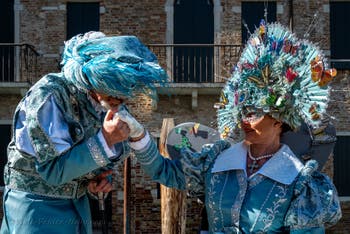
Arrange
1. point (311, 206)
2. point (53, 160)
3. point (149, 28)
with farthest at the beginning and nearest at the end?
point (149, 28) → point (311, 206) → point (53, 160)

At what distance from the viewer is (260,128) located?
2709 mm

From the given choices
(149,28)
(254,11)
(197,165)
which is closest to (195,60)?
(149,28)

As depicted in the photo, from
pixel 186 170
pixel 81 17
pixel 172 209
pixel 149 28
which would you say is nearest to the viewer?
pixel 186 170

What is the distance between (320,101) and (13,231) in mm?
1453

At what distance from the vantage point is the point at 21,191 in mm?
2488

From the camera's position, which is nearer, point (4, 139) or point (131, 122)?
point (131, 122)

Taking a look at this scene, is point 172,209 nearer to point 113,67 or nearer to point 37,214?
point 37,214

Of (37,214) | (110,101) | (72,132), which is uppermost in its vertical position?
(110,101)

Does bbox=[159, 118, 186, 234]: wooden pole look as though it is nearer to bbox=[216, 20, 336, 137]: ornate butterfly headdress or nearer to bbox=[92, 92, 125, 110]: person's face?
bbox=[216, 20, 336, 137]: ornate butterfly headdress

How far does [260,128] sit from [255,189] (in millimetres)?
273

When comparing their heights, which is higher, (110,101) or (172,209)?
(110,101)

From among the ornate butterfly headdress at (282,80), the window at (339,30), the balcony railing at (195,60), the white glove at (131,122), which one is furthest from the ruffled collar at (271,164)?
the window at (339,30)

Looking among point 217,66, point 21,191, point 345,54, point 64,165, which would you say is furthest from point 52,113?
point 345,54

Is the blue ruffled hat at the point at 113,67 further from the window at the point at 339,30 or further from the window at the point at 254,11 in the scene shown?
the window at the point at 339,30
